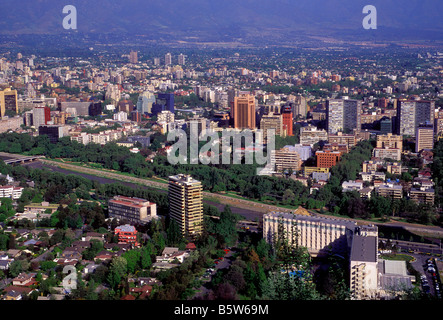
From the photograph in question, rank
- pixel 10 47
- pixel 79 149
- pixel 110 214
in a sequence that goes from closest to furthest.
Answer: pixel 110 214 → pixel 79 149 → pixel 10 47

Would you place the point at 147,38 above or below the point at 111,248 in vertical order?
above

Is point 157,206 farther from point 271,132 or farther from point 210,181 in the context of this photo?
point 271,132

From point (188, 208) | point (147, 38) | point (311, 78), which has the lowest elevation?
point (188, 208)

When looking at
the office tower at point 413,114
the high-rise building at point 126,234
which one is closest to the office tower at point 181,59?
the office tower at point 413,114

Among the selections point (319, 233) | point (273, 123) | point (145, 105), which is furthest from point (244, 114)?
point (319, 233)

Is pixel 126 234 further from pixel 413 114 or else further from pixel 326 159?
pixel 413 114

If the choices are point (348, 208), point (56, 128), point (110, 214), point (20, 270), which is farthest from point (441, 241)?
point (56, 128)

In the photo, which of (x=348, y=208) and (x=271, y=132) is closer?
(x=348, y=208)
